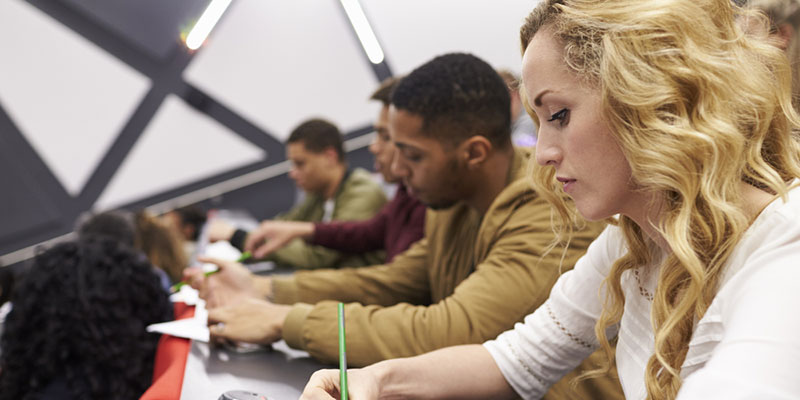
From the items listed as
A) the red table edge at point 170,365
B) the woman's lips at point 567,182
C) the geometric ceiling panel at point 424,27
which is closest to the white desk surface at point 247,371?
the red table edge at point 170,365

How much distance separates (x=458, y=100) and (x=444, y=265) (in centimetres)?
40

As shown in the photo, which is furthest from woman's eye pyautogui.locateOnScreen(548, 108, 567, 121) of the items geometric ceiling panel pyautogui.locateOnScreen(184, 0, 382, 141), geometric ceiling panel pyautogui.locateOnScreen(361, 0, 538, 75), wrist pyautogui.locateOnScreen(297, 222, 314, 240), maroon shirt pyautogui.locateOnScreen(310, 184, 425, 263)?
geometric ceiling panel pyautogui.locateOnScreen(184, 0, 382, 141)

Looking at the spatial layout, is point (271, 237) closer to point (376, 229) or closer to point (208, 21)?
point (376, 229)

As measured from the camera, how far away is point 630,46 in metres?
0.69

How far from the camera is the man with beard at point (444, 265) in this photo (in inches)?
45.3

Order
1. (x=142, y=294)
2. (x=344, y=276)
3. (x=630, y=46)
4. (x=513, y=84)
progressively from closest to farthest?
(x=630, y=46) < (x=513, y=84) < (x=142, y=294) < (x=344, y=276)

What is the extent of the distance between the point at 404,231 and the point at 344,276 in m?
0.65

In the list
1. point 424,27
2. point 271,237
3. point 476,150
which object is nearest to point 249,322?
point 476,150

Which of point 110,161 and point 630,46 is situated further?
point 110,161

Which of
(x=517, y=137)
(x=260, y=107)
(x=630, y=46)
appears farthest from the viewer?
(x=260, y=107)

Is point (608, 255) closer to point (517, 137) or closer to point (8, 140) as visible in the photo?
point (517, 137)

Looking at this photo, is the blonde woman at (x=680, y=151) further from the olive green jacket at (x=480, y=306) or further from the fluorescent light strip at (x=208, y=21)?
the fluorescent light strip at (x=208, y=21)

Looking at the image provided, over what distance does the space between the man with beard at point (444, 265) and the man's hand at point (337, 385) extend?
22 cm

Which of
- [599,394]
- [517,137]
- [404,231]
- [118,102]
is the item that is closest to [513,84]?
A: [599,394]
